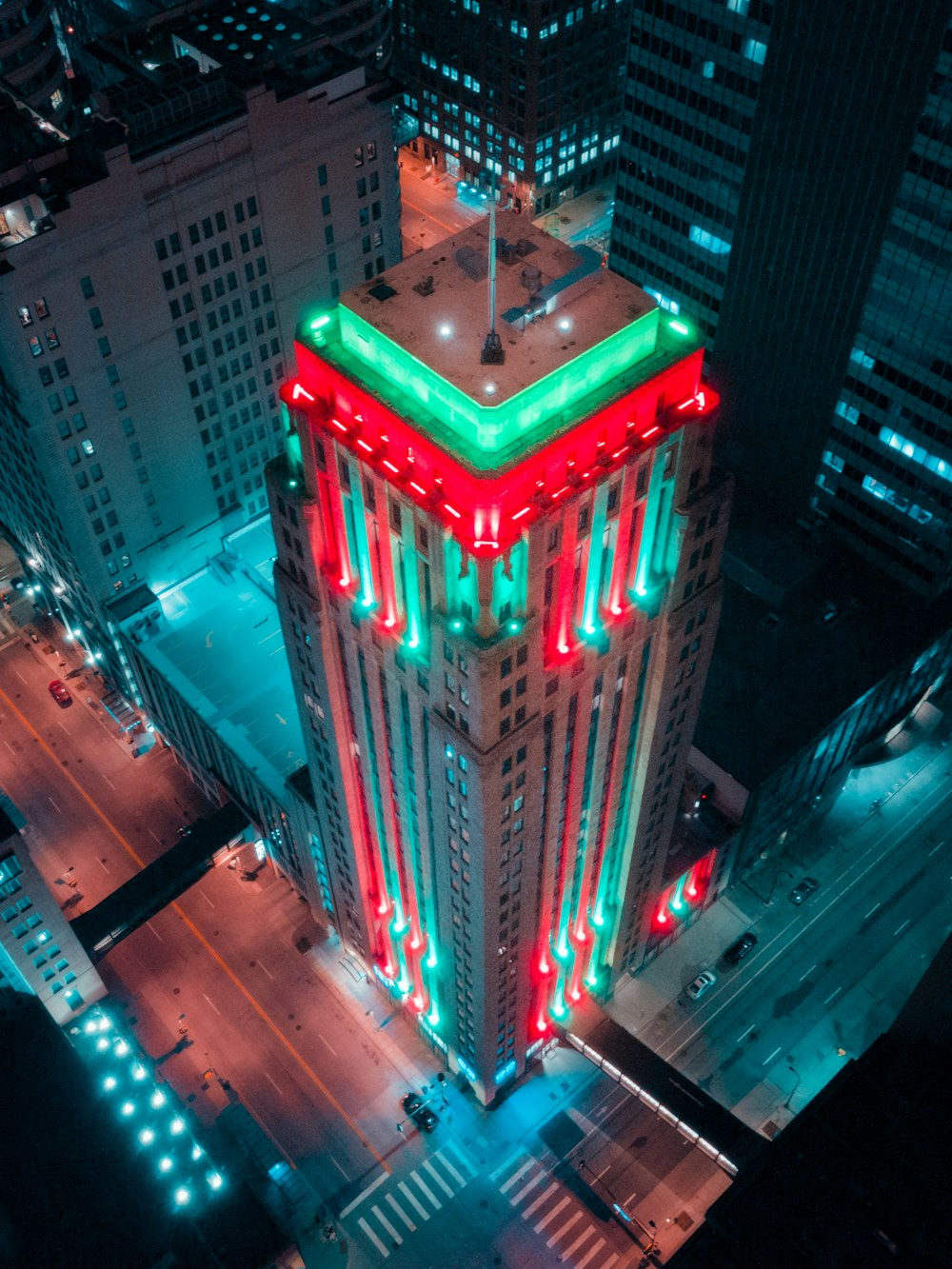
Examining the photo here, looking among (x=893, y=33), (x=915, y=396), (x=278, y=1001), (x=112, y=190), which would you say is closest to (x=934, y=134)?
(x=893, y=33)

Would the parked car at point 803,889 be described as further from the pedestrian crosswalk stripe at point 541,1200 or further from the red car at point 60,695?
the red car at point 60,695

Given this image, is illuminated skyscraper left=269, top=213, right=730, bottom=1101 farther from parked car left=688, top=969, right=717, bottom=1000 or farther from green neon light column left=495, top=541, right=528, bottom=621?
parked car left=688, top=969, right=717, bottom=1000

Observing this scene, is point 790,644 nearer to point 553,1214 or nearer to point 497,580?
point 553,1214

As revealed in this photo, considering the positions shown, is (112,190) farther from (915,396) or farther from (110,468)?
(915,396)

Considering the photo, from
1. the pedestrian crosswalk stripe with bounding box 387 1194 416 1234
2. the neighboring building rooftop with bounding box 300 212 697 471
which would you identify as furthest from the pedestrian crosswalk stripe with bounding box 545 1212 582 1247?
the neighboring building rooftop with bounding box 300 212 697 471

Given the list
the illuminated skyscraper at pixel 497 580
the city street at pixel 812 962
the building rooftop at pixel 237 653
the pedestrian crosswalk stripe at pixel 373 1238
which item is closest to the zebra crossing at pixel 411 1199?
the pedestrian crosswalk stripe at pixel 373 1238

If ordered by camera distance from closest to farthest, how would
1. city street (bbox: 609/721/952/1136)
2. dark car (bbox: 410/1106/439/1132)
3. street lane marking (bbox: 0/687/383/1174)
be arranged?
dark car (bbox: 410/1106/439/1132)
street lane marking (bbox: 0/687/383/1174)
city street (bbox: 609/721/952/1136)

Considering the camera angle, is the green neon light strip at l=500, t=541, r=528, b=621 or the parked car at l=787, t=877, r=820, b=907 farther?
the parked car at l=787, t=877, r=820, b=907
